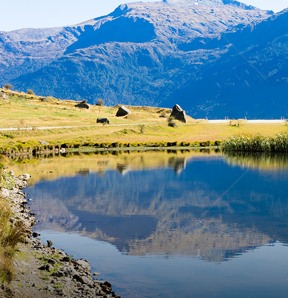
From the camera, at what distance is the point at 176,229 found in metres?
14.6

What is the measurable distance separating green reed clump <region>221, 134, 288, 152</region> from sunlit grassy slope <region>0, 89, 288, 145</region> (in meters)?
9.40

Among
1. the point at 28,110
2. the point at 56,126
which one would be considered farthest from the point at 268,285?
the point at 28,110

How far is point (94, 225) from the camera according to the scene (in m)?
15.5

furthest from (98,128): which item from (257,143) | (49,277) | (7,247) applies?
(49,277)

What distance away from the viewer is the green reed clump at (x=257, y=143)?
4389 centimetres

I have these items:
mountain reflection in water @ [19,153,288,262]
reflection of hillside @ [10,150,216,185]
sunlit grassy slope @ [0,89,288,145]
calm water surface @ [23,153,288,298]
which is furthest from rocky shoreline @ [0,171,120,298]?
sunlit grassy slope @ [0,89,288,145]

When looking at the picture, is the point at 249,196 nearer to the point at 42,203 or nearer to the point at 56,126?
the point at 42,203

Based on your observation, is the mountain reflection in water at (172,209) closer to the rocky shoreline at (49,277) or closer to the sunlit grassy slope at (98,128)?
the rocky shoreline at (49,277)

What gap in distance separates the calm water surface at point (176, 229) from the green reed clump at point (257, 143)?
16.1m

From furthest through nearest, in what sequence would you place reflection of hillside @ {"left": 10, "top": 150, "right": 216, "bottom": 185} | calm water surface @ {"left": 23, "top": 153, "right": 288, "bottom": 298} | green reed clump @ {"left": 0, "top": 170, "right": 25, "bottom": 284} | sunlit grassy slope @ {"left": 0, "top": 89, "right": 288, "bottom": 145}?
sunlit grassy slope @ {"left": 0, "top": 89, "right": 288, "bottom": 145}
reflection of hillside @ {"left": 10, "top": 150, "right": 216, "bottom": 185}
calm water surface @ {"left": 23, "top": 153, "right": 288, "bottom": 298}
green reed clump @ {"left": 0, "top": 170, "right": 25, "bottom": 284}

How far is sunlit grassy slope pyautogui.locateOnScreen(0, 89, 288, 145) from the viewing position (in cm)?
6038

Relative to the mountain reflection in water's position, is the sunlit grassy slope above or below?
above

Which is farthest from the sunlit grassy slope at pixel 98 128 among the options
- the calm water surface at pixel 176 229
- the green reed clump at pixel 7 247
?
the green reed clump at pixel 7 247

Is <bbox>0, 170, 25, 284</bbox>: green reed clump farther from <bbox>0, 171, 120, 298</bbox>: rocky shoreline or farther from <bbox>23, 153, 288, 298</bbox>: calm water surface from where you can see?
<bbox>23, 153, 288, 298</bbox>: calm water surface
